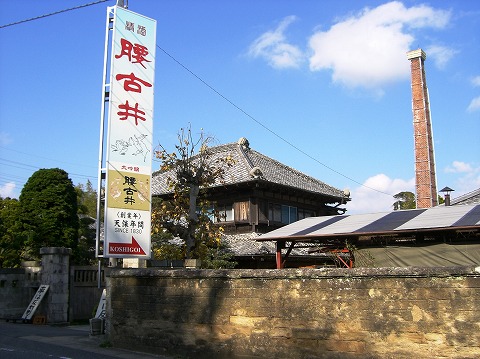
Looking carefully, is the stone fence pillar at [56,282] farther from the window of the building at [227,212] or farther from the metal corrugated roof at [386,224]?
the window of the building at [227,212]

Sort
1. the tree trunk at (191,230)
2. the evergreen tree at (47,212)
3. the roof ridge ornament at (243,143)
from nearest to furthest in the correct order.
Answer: the tree trunk at (191,230)
the evergreen tree at (47,212)
the roof ridge ornament at (243,143)

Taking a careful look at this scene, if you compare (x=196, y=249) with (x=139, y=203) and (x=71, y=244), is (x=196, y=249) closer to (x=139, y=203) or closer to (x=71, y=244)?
(x=139, y=203)

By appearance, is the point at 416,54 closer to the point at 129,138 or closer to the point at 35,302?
the point at 129,138

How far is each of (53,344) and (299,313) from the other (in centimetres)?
648

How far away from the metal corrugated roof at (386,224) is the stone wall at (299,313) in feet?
18.2

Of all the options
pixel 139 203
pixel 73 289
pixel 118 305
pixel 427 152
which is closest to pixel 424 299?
pixel 118 305

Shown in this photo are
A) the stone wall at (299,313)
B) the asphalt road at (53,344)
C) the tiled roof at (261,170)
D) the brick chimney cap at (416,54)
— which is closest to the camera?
the stone wall at (299,313)

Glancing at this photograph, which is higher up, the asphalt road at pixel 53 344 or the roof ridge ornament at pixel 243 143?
the roof ridge ornament at pixel 243 143

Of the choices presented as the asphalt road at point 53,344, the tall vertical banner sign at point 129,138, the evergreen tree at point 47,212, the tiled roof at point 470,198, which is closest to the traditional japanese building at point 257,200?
the evergreen tree at point 47,212

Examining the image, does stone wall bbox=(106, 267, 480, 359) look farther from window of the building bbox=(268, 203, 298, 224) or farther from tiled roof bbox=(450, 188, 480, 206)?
tiled roof bbox=(450, 188, 480, 206)

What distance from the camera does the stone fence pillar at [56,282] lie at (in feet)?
55.3

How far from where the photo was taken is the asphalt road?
10250 millimetres

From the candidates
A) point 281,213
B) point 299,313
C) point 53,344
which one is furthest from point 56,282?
point 281,213

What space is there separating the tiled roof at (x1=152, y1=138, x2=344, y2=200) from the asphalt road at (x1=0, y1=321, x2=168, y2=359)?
12032 millimetres
